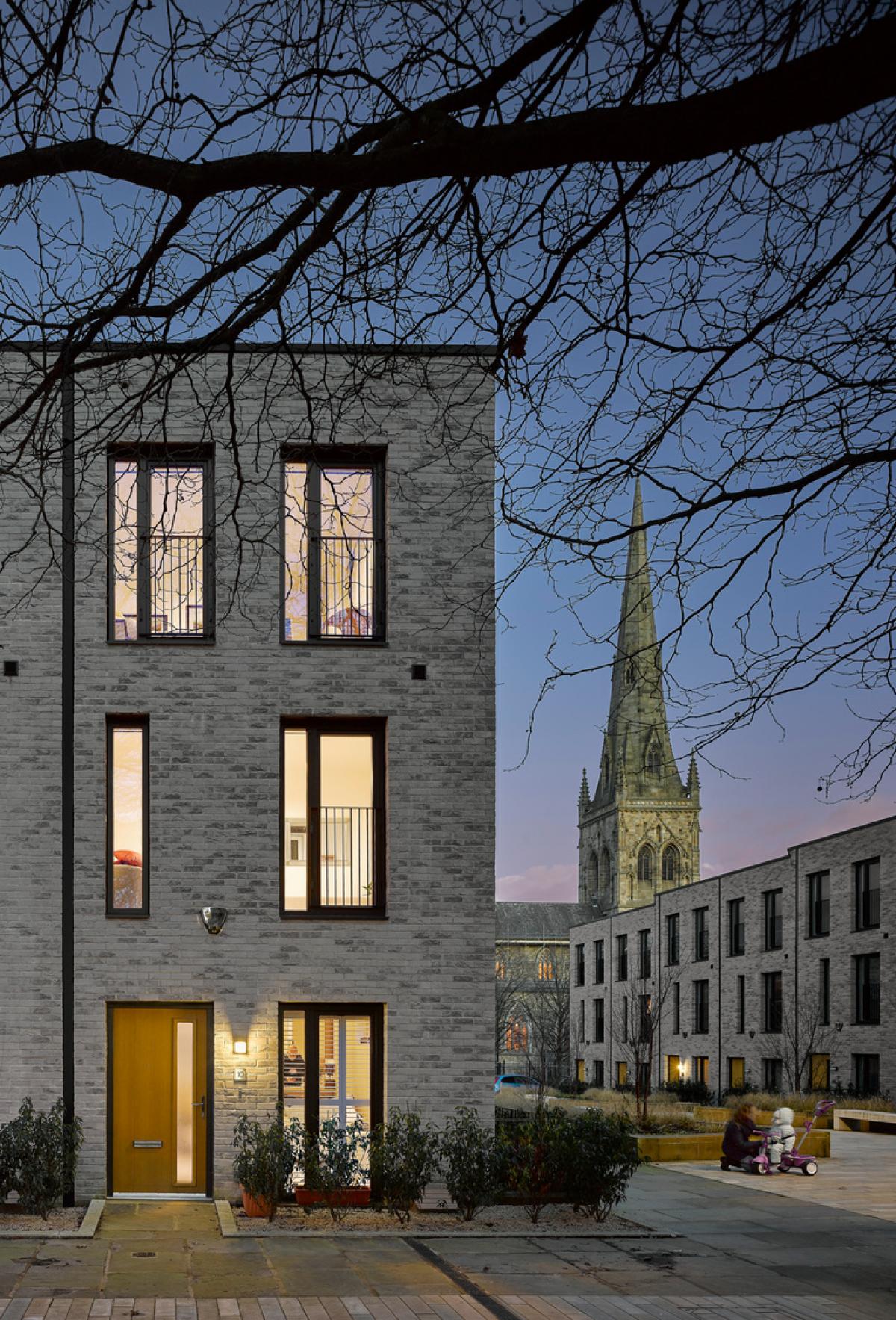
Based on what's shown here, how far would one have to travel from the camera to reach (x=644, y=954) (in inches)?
2450

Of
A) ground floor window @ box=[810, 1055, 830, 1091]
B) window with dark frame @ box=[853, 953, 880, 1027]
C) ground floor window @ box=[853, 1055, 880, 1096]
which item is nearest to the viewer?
ground floor window @ box=[853, 1055, 880, 1096]

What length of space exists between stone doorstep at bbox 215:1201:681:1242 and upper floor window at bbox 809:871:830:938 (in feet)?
103

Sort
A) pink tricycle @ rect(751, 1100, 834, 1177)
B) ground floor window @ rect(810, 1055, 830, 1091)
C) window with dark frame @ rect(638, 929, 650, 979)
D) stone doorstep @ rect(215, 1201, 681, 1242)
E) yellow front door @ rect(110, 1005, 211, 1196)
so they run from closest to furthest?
1. stone doorstep @ rect(215, 1201, 681, 1242)
2. yellow front door @ rect(110, 1005, 211, 1196)
3. pink tricycle @ rect(751, 1100, 834, 1177)
4. ground floor window @ rect(810, 1055, 830, 1091)
5. window with dark frame @ rect(638, 929, 650, 979)

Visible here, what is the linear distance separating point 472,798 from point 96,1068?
15.6 ft

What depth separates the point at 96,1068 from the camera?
1551 cm

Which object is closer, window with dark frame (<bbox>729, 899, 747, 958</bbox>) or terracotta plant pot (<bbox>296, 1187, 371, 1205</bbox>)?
terracotta plant pot (<bbox>296, 1187, 371, 1205</bbox>)

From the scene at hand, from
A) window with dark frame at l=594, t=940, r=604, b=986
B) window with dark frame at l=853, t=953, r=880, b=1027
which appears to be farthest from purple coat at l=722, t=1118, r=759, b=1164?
window with dark frame at l=594, t=940, r=604, b=986

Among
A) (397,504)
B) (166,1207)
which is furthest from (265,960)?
(397,504)

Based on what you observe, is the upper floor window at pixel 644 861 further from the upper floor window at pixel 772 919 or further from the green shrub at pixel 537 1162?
the green shrub at pixel 537 1162

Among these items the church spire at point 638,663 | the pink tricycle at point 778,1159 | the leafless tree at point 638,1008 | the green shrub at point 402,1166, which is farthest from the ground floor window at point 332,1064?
the leafless tree at point 638,1008

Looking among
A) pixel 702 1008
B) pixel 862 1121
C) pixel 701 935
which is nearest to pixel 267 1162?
pixel 862 1121

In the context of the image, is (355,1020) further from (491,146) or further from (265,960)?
(491,146)

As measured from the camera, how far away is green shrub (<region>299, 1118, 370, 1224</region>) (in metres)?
14.5

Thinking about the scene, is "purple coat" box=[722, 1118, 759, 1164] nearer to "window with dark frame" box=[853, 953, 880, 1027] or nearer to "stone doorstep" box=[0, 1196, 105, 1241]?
"stone doorstep" box=[0, 1196, 105, 1241]
